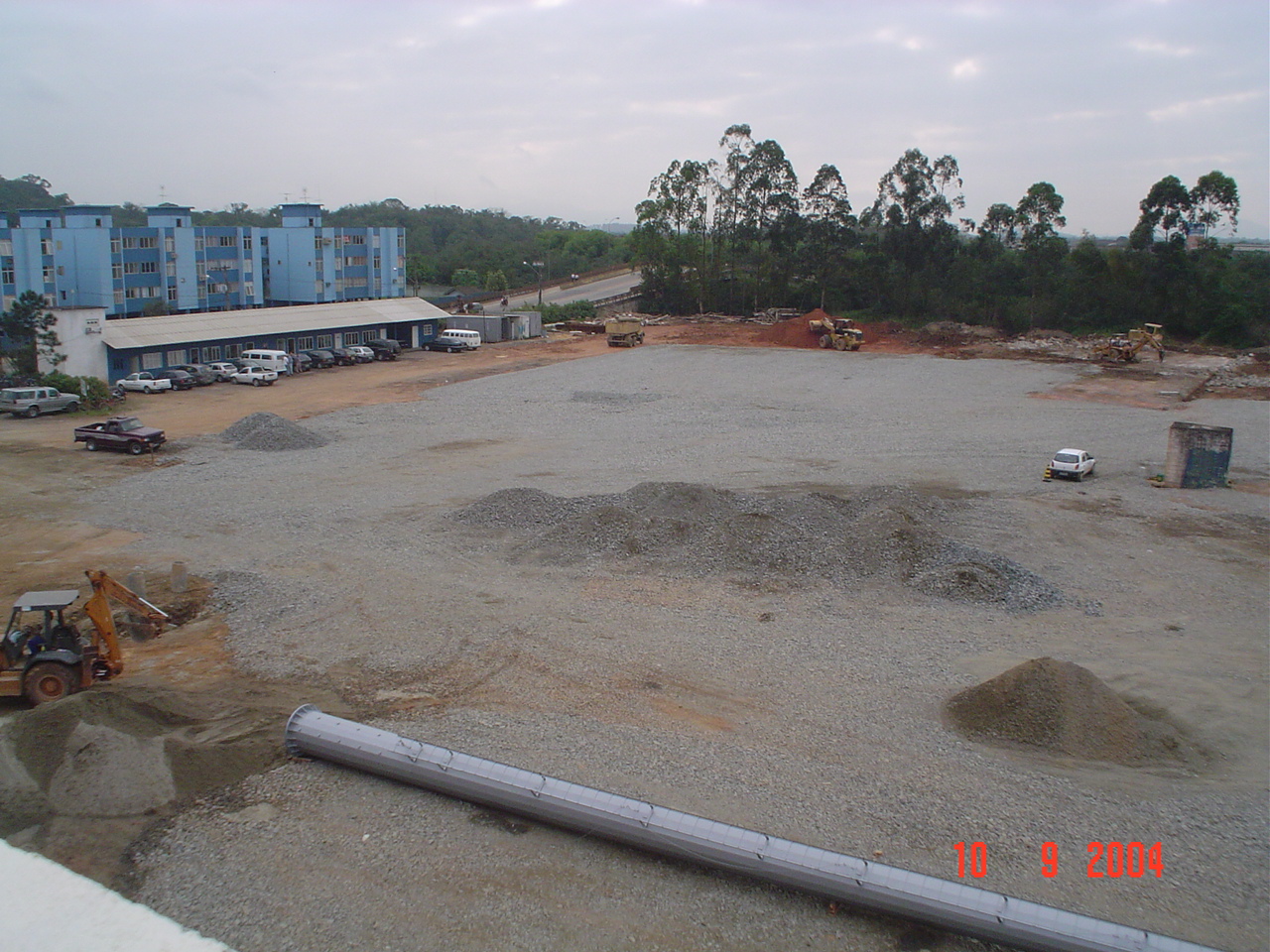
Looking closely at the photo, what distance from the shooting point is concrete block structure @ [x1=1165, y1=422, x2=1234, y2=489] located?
25.7m

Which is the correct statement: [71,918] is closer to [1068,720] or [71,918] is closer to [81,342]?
[1068,720]

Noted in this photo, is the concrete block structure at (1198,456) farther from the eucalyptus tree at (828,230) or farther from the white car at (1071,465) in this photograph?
the eucalyptus tree at (828,230)

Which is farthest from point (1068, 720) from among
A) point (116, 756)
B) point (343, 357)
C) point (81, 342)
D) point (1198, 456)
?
point (343, 357)

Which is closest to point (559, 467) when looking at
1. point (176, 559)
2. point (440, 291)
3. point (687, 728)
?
point (176, 559)

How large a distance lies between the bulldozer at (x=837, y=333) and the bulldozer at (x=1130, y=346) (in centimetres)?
1393

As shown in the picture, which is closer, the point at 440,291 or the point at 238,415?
the point at 238,415

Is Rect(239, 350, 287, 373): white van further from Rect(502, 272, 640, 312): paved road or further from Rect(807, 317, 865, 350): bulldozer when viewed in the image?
Rect(807, 317, 865, 350): bulldozer

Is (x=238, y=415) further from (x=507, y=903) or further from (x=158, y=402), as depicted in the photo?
(x=507, y=903)

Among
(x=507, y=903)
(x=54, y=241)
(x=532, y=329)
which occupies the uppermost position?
(x=54, y=241)

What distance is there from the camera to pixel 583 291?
89.0m

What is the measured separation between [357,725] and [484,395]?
29548mm

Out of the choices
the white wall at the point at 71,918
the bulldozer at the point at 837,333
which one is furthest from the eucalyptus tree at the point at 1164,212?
the white wall at the point at 71,918

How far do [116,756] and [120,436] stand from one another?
21.2 m

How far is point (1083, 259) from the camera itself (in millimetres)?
63094
